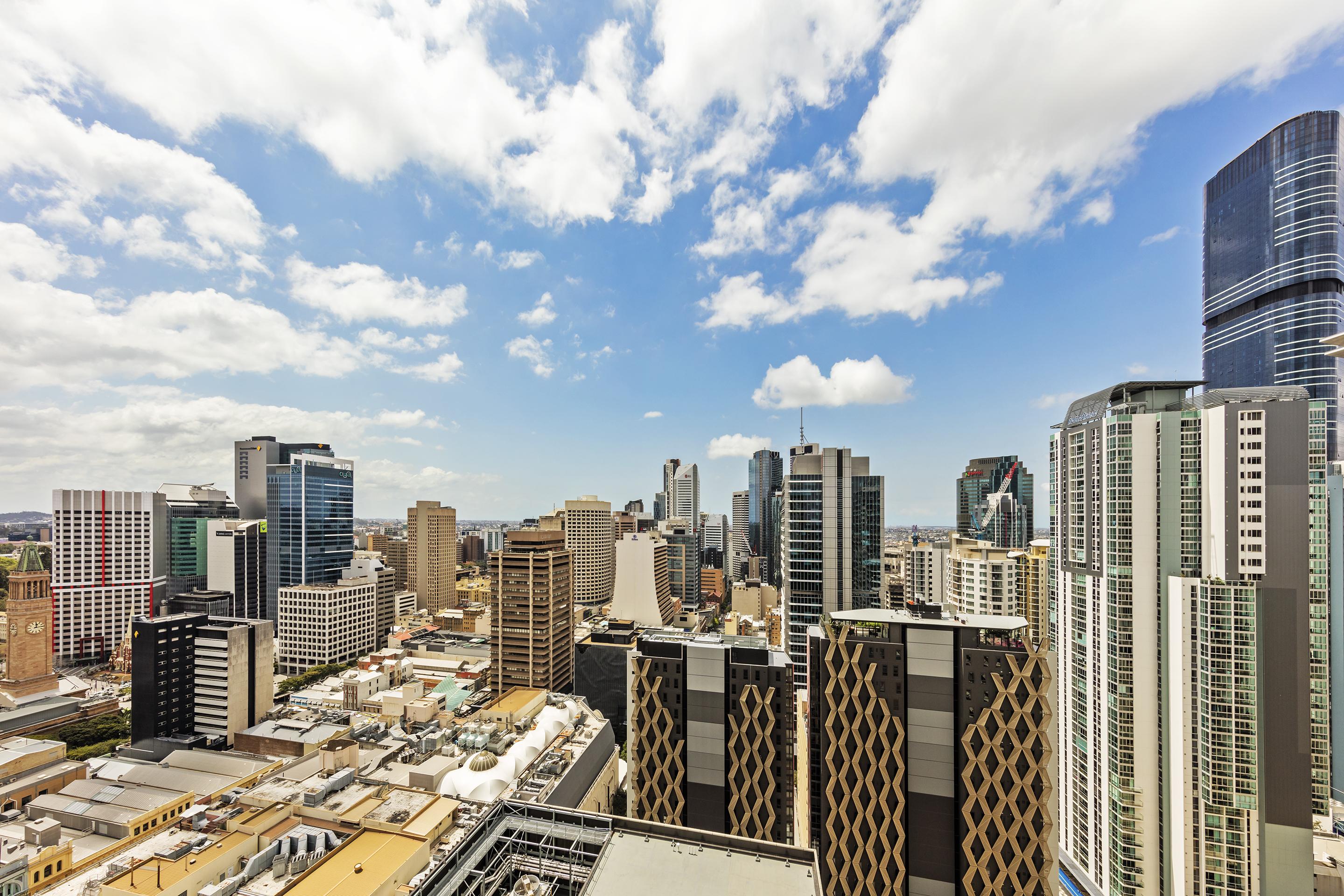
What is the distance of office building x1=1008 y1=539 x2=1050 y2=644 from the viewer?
61500 millimetres

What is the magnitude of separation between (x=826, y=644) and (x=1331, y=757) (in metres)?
49.3

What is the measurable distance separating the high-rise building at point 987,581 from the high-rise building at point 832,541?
16.5 metres

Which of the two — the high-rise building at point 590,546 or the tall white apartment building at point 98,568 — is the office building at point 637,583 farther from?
the tall white apartment building at point 98,568

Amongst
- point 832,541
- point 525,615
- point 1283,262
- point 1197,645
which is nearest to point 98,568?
point 525,615

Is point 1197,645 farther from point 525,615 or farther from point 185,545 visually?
point 185,545

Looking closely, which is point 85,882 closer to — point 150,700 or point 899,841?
point 150,700

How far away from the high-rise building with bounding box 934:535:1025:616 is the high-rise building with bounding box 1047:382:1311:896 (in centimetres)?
2621

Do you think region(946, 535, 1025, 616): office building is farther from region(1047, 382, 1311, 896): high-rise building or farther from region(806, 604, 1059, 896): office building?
region(806, 604, 1059, 896): office building

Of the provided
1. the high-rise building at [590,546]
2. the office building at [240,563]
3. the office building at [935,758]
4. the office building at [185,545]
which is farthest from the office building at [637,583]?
the office building at [185,545]

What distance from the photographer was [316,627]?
270 feet

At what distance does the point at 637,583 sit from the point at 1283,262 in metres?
90.7

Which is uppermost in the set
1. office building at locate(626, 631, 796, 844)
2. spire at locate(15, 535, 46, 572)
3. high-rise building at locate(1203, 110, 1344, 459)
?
high-rise building at locate(1203, 110, 1344, 459)

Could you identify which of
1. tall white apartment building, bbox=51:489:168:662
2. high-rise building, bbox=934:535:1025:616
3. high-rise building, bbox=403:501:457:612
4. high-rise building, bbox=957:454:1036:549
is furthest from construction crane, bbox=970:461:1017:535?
tall white apartment building, bbox=51:489:168:662

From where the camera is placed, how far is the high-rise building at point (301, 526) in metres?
97.1
